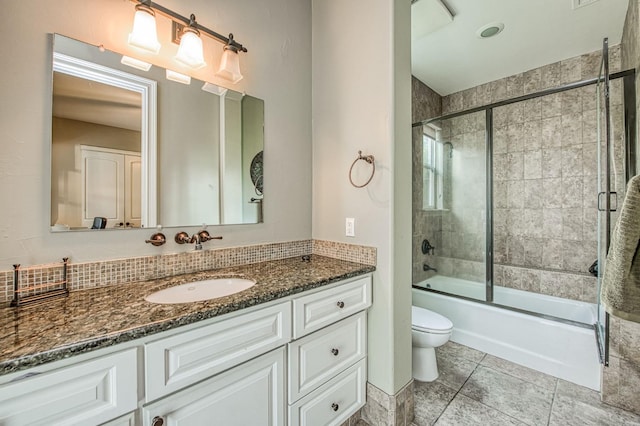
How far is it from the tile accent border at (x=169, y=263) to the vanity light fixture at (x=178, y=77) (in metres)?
0.86

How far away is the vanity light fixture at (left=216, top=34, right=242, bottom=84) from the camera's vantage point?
1401 mm

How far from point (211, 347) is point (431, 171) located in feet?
9.26

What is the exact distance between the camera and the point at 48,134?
39.2 inches

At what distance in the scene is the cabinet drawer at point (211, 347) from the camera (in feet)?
2.46

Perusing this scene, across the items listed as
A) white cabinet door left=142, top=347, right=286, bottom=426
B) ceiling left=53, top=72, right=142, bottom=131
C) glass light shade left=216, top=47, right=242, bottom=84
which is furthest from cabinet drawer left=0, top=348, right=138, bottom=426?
glass light shade left=216, top=47, right=242, bottom=84

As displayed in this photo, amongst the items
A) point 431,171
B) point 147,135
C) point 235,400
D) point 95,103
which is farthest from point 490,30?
point 235,400

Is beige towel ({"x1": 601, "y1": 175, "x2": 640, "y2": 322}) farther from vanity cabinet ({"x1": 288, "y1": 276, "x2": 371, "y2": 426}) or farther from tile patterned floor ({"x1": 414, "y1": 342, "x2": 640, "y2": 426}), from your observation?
tile patterned floor ({"x1": 414, "y1": 342, "x2": 640, "y2": 426})

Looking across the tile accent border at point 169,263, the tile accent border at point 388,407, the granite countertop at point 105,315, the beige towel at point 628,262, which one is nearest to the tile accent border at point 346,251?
the tile accent border at point 169,263

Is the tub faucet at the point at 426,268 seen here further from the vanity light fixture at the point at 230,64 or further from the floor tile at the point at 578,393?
the vanity light fixture at the point at 230,64

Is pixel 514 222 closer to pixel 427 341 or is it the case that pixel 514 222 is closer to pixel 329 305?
pixel 427 341

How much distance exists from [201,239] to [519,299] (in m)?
2.99

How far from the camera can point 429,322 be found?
1841 mm

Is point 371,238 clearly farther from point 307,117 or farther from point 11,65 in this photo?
point 11,65

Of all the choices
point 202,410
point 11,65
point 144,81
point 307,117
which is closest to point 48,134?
point 11,65
